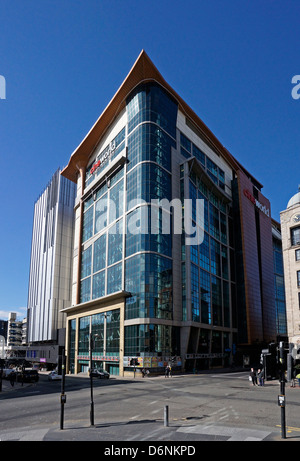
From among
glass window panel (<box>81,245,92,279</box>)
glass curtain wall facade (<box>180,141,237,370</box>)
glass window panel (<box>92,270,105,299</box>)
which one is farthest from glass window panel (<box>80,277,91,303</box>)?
glass curtain wall facade (<box>180,141,237,370</box>)

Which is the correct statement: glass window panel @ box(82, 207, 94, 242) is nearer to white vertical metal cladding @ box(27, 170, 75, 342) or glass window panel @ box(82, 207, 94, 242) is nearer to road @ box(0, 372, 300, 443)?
white vertical metal cladding @ box(27, 170, 75, 342)

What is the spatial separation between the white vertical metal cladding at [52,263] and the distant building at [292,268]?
220 ft

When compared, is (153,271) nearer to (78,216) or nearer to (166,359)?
(166,359)

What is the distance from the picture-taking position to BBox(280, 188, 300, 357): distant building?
45.1m

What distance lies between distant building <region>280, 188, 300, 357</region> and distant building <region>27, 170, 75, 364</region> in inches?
2529

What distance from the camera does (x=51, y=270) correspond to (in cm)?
10175

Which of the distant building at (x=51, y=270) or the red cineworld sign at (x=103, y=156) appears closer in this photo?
the red cineworld sign at (x=103, y=156)

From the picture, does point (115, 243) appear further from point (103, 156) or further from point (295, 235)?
point (295, 235)

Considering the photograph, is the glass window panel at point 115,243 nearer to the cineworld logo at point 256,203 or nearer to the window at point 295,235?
the window at point 295,235

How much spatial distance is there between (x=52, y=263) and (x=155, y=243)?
4766 cm

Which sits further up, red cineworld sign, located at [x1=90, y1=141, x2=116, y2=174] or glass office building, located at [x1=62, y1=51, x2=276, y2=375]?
red cineworld sign, located at [x1=90, y1=141, x2=116, y2=174]

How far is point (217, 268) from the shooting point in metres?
81.2

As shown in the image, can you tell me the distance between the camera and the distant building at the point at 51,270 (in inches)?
3922

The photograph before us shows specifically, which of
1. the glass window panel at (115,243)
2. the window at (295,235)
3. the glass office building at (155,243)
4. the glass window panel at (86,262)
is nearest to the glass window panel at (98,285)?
the glass office building at (155,243)
